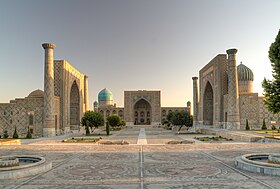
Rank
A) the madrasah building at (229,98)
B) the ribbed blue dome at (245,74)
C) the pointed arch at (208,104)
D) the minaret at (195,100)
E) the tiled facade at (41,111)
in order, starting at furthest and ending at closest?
the minaret at (195,100) → the pointed arch at (208,104) → the ribbed blue dome at (245,74) → the madrasah building at (229,98) → the tiled facade at (41,111)

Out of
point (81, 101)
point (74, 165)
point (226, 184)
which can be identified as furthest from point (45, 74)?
point (226, 184)

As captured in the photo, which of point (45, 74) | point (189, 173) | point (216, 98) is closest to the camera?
point (189, 173)

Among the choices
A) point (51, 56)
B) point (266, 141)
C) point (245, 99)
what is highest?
point (51, 56)

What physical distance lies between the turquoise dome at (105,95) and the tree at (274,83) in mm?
60089

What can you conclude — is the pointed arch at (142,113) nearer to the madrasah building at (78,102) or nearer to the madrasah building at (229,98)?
the madrasah building at (78,102)

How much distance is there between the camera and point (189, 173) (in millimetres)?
8734

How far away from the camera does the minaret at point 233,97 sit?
30.9 meters

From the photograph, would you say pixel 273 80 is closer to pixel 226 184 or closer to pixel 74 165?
pixel 226 184

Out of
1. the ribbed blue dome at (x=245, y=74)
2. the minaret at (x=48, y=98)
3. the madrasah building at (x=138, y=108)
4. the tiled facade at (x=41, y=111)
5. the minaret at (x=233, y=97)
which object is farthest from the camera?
the madrasah building at (x=138, y=108)

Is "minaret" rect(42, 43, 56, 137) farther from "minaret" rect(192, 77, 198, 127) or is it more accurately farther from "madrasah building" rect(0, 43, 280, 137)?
"minaret" rect(192, 77, 198, 127)

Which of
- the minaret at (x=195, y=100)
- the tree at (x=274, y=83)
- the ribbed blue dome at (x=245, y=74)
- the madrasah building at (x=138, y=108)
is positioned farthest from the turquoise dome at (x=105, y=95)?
the tree at (x=274, y=83)

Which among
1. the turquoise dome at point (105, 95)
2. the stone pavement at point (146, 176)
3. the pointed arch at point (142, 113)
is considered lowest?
the stone pavement at point (146, 176)

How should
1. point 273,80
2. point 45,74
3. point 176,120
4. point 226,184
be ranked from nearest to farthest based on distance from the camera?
point 226,184 → point 273,80 → point 45,74 → point 176,120

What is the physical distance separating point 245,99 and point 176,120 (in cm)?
851
